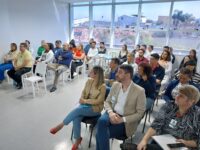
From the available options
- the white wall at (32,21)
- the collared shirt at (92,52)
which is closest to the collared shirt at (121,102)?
the collared shirt at (92,52)

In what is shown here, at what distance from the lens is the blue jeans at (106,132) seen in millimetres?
1937

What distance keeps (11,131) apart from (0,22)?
3.82 m

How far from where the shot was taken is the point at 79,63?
5762 millimetres

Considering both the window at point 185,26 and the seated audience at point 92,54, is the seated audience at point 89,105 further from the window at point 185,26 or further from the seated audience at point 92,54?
the window at point 185,26

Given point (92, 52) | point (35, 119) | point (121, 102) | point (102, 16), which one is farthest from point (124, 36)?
point (121, 102)

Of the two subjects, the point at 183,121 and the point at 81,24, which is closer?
the point at 183,121

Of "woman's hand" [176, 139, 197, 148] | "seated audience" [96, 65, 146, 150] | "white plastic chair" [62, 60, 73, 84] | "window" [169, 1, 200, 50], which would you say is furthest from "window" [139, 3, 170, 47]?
"woman's hand" [176, 139, 197, 148]

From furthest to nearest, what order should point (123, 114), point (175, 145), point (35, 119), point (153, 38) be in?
point (153, 38), point (35, 119), point (123, 114), point (175, 145)

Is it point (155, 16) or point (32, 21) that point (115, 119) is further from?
point (32, 21)

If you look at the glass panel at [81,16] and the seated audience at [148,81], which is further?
the glass panel at [81,16]

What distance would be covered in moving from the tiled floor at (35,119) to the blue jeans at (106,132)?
45 centimetres

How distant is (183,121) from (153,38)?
573cm

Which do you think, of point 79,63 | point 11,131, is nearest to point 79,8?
point 79,63

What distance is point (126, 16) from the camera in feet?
23.7
